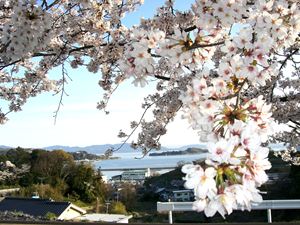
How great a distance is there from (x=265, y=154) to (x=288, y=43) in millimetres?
732

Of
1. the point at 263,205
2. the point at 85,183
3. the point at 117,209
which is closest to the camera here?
the point at 263,205

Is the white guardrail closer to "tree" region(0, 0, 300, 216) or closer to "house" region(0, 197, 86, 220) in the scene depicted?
"tree" region(0, 0, 300, 216)

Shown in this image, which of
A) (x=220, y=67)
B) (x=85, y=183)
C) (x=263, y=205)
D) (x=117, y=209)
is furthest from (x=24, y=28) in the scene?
(x=85, y=183)

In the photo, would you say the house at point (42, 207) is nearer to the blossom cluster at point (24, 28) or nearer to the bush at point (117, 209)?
the bush at point (117, 209)

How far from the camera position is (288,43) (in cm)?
163

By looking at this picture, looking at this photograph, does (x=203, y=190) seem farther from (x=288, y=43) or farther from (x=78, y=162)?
(x=78, y=162)

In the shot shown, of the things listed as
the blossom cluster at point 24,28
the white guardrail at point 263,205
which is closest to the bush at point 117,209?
the white guardrail at point 263,205

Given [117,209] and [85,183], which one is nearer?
[117,209]

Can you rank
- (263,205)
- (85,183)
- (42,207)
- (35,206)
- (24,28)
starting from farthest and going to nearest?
1. (85,183)
2. (42,207)
3. (35,206)
4. (263,205)
5. (24,28)

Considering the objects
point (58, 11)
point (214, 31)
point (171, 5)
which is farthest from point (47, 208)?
point (214, 31)

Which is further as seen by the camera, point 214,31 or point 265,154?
point 214,31

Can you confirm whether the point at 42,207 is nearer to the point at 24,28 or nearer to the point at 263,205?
the point at 263,205

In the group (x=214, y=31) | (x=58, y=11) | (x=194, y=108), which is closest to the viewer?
(x=194, y=108)

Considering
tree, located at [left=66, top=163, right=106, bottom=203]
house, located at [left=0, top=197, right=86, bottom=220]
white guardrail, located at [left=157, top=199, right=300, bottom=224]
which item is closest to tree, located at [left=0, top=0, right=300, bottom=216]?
white guardrail, located at [left=157, top=199, right=300, bottom=224]
